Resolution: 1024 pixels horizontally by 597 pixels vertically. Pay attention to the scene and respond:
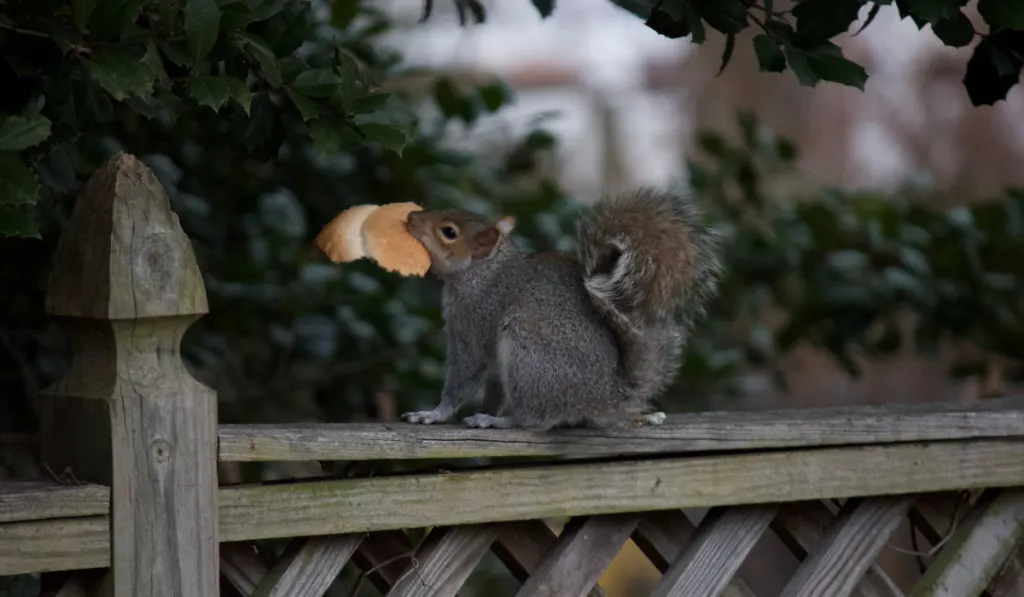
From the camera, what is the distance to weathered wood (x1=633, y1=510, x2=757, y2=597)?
56.0 inches

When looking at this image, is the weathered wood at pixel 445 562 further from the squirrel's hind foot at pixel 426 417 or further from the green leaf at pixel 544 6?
the green leaf at pixel 544 6

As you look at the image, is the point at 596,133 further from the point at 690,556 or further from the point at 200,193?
the point at 690,556

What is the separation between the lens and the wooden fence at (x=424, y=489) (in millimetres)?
1081

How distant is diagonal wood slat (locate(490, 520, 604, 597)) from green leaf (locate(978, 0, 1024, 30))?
0.75 metres

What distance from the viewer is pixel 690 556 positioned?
1.40 meters

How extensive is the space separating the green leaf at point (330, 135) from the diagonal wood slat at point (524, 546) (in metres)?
0.45

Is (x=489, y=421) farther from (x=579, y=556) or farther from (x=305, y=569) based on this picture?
(x=305, y=569)

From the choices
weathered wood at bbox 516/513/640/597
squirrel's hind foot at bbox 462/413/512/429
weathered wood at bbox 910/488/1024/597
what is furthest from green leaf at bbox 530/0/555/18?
weathered wood at bbox 910/488/1024/597

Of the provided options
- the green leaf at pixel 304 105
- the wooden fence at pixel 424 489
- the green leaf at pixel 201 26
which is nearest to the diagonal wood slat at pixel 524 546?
the wooden fence at pixel 424 489

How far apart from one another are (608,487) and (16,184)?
68cm

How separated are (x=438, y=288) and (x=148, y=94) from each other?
1636mm

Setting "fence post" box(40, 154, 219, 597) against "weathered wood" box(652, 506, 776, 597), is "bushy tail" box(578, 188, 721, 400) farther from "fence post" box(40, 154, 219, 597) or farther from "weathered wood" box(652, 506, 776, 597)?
"fence post" box(40, 154, 219, 597)

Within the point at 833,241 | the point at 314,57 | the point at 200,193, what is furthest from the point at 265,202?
the point at 833,241

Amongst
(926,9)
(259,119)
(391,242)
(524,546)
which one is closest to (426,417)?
(391,242)
